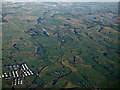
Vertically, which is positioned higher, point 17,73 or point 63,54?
point 63,54

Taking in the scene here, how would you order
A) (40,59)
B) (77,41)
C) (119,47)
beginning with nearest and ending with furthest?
(40,59) < (119,47) < (77,41)

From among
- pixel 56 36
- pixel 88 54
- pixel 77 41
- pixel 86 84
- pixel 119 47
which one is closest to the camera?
pixel 86 84

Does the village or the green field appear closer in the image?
the village

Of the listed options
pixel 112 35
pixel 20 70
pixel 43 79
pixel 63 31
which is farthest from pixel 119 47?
pixel 20 70

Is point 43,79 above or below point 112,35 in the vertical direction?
below

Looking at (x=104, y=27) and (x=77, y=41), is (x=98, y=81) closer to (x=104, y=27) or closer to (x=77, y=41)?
(x=77, y=41)

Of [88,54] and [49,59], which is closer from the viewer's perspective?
[49,59]

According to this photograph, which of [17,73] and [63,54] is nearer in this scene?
[17,73]

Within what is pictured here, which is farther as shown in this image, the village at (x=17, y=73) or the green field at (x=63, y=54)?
the green field at (x=63, y=54)
